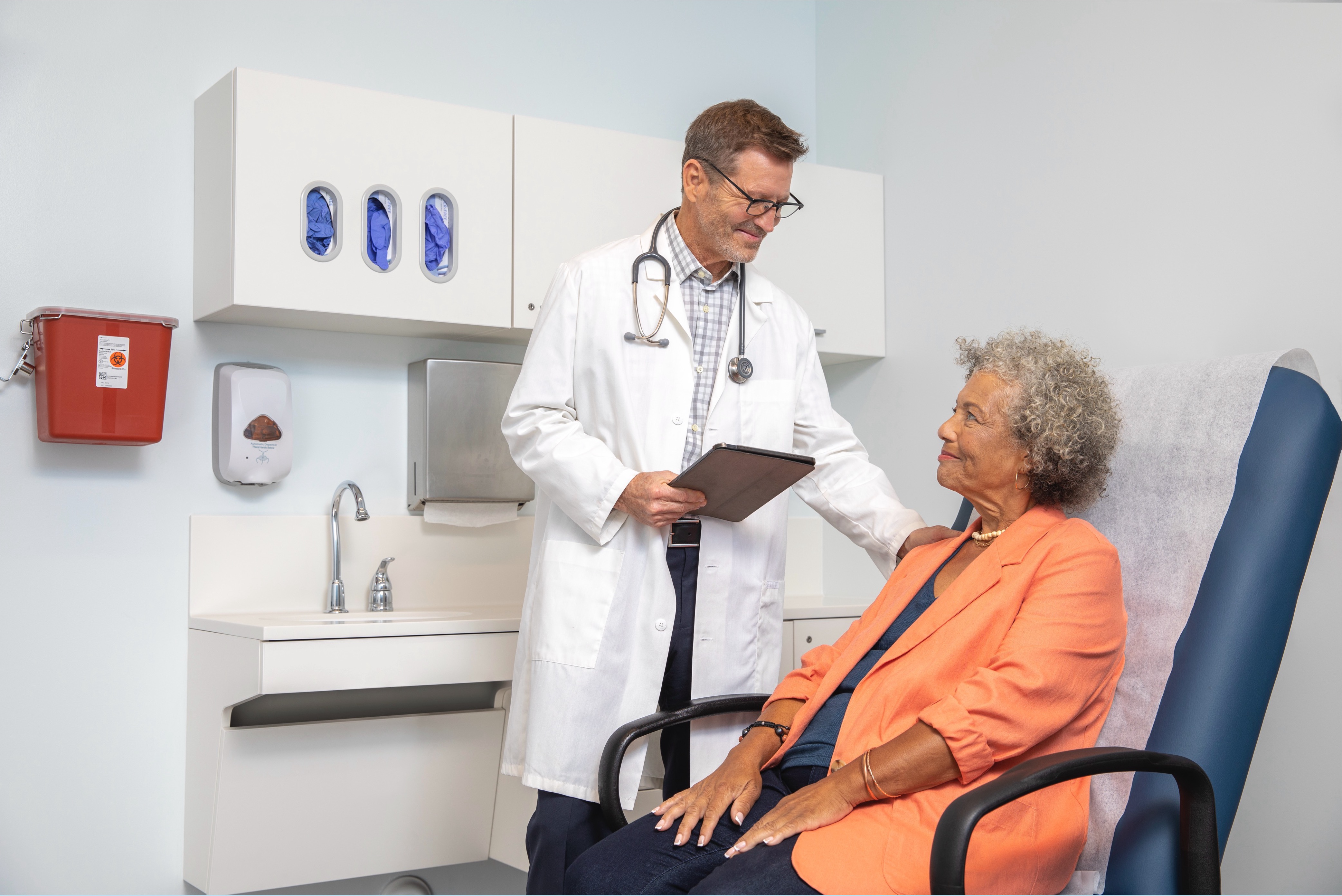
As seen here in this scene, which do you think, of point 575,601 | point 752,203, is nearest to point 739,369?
point 752,203

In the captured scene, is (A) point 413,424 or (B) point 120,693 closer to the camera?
(B) point 120,693

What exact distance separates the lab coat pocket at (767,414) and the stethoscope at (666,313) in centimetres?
3

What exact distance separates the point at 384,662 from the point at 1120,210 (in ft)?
5.89

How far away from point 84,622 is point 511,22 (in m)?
1.80

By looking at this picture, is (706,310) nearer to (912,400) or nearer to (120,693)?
(912,400)

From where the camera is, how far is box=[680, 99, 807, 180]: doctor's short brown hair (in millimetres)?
1775

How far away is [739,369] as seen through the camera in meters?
1.87

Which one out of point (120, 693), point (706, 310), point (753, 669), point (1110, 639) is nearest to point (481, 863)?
point (120, 693)

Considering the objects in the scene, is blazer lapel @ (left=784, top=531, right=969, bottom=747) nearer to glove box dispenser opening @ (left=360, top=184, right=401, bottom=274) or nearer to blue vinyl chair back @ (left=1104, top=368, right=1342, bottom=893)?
blue vinyl chair back @ (left=1104, top=368, right=1342, bottom=893)

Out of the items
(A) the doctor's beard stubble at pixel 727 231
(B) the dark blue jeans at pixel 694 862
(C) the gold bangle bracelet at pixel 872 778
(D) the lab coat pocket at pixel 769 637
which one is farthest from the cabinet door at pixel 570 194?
(C) the gold bangle bracelet at pixel 872 778

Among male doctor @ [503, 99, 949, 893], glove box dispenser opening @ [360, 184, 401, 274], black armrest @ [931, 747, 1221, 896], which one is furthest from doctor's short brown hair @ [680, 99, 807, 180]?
black armrest @ [931, 747, 1221, 896]

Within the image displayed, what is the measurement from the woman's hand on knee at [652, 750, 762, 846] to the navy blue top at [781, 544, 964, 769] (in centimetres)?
7

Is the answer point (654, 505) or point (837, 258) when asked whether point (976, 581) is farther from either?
point (837, 258)

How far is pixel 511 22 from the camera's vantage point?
284 centimetres
